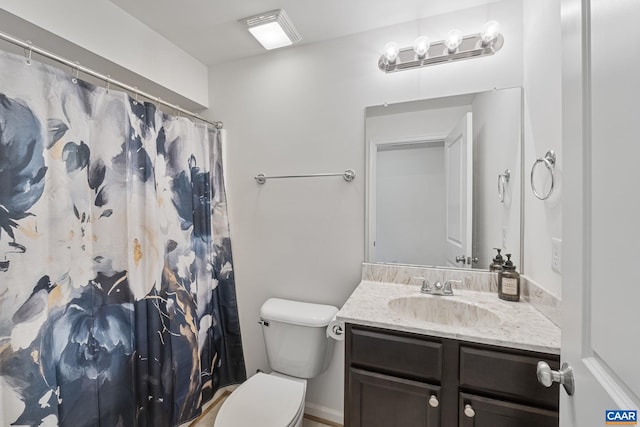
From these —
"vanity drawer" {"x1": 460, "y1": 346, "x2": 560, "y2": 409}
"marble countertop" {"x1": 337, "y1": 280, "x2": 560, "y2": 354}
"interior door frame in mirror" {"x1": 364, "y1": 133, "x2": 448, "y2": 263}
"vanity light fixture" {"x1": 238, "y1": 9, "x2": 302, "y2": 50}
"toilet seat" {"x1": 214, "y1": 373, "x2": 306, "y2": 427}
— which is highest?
"vanity light fixture" {"x1": 238, "y1": 9, "x2": 302, "y2": 50}

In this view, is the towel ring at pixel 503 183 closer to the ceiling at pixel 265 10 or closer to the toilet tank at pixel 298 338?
the ceiling at pixel 265 10

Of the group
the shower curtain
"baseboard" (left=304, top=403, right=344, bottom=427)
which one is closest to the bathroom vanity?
"baseboard" (left=304, top=403, right=344, bottom=427)

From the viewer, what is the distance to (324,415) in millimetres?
1754

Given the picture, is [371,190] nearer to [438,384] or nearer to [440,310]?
[440,310]

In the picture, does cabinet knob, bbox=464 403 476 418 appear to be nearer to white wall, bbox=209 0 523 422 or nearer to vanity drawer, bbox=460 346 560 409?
vanity drawer, bbox=460 346 560 409

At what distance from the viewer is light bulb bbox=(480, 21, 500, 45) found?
1333 millimetres

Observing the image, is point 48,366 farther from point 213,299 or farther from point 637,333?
point 637,333

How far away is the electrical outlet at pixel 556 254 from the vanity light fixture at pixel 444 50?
0.96m

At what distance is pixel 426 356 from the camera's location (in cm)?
102

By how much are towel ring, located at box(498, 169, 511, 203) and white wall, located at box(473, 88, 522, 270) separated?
0.04 feet

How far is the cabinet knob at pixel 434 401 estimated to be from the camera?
0.99 metres

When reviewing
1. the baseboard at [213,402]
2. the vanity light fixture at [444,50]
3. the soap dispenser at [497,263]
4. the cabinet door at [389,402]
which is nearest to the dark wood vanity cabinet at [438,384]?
the cabinet door at [389,402]

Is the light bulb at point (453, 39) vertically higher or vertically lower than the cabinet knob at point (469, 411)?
higher

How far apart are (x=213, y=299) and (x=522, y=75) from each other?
2.20 meters
